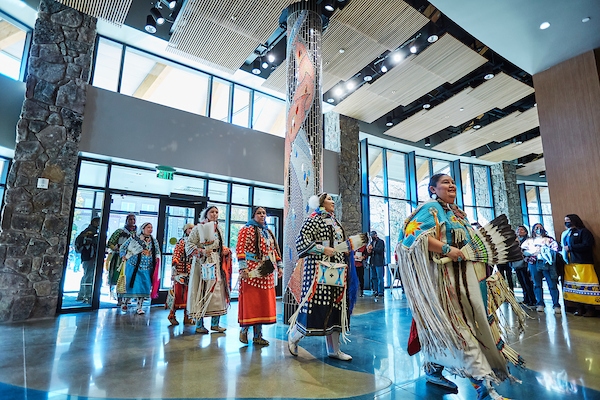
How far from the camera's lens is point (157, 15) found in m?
5.43

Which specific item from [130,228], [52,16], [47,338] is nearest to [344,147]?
[130,228]

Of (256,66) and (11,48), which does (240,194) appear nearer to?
(256,66)

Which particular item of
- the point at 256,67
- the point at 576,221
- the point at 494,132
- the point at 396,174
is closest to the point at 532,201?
the point at 494,132

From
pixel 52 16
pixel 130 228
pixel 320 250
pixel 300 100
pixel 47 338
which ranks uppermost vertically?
pixel 52 16

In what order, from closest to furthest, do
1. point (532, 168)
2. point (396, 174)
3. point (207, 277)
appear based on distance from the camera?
point (207, 277)
point (396, 174)
point (532, 168)

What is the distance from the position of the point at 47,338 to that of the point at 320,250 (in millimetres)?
3080

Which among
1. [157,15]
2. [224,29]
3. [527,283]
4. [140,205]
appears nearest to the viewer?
[157,15]

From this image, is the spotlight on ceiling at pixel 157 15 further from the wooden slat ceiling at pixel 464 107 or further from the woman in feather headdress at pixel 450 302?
the wooden slat ceiling at pixel 464 107

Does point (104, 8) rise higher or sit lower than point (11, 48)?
higher

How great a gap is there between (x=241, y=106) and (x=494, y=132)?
805 cm

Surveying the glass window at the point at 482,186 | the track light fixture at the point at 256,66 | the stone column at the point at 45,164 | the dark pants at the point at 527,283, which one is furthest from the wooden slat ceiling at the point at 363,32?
the glass window at the point at 482,186

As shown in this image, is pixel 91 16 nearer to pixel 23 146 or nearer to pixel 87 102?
pixel 87 102

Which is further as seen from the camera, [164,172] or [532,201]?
[532,201]

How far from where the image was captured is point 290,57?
505 cm
